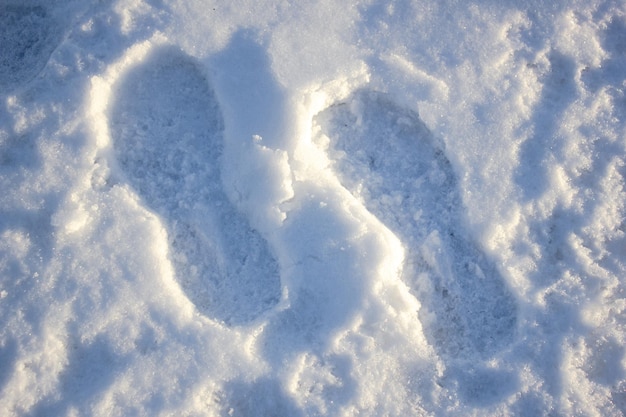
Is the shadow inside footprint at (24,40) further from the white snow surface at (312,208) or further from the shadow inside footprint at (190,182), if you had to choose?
the shadow inside footprint at (190,182)

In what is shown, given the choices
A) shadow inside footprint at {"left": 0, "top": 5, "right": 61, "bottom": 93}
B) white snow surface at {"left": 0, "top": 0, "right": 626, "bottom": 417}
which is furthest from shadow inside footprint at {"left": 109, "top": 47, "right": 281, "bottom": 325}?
shadow inside footprint at {"left": 0, "top": 5, "right": 61, "bottom": 93}

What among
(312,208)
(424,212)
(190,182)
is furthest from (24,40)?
(424,212)

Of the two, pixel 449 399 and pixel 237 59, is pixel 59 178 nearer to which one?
pixel 237 59

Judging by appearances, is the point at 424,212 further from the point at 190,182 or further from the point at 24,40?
the point at 24,40

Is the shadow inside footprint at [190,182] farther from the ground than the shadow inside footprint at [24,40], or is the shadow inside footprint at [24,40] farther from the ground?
the shadow inside footprint at [24,40]

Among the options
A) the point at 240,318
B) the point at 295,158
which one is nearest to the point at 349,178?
the point at 295,158

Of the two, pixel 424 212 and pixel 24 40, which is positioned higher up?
pixel 24 40

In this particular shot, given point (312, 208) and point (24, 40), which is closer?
point (312, 208)

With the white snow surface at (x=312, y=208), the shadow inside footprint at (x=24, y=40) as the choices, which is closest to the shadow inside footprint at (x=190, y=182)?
the white snow surface at (x=312, y=208)

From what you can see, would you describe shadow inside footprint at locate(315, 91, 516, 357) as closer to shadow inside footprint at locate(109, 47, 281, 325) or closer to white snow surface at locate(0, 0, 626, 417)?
white snow surface at locate(0, 0, 626, 417)
